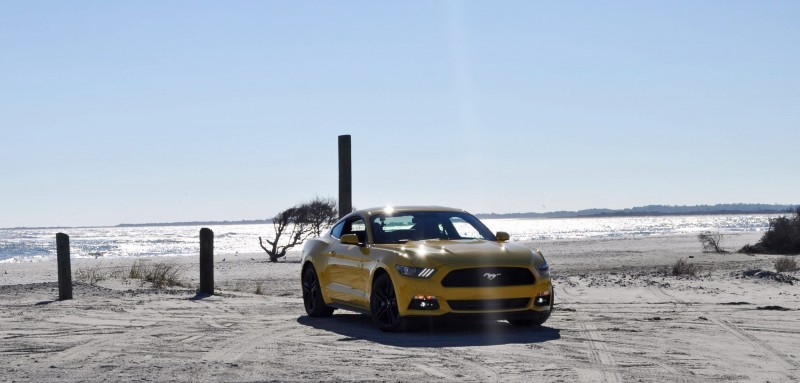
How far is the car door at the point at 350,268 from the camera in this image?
43.8ft

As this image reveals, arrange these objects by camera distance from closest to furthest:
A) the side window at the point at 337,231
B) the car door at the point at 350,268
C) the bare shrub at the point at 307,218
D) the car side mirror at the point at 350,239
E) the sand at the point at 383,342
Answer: the sand at the point at 383,342 < the car side mirror at the point at 350,239 < the car door at the point at 350,268 < the side window at the point at 337,231 < the bare shrub at the point at 307,218

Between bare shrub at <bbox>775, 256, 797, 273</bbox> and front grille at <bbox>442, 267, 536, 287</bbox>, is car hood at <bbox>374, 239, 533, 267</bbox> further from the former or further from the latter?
bare shrub at <bbox>775, 256, 797, 273</bbox>

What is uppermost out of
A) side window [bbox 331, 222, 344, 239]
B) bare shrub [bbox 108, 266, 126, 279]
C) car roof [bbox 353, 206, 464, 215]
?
car roof [bbox 353, 206, 464, 215]

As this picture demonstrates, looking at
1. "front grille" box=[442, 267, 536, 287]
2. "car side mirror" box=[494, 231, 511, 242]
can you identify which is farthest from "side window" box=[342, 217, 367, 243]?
"front grille" box=[442, 267, 536, 287]

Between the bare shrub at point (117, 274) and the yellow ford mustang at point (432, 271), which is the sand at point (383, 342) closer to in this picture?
the yellow ford mustang at point (432, 271)

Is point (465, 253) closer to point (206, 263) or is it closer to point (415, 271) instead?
point (415, 271)

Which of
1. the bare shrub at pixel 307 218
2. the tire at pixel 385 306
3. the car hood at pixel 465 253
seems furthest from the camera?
the bare shrub at pixel 307 218

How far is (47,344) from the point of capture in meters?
11.4

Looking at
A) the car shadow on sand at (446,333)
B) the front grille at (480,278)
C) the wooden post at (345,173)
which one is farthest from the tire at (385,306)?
the wooden post at (345,173)

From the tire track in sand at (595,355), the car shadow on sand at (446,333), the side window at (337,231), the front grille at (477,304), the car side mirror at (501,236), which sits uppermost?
the side window at (337,231)

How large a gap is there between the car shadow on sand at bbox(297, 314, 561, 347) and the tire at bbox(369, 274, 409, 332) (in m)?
0.11

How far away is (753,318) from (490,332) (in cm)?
382

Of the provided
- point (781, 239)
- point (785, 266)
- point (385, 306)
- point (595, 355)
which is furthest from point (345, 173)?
point (781, 239)

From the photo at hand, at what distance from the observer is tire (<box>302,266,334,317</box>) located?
14820mm
